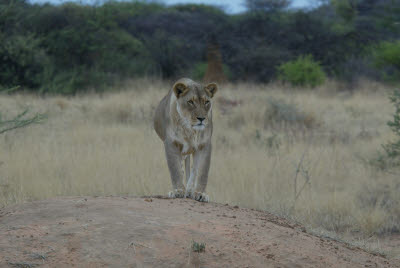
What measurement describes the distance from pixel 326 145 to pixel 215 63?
16.6 m

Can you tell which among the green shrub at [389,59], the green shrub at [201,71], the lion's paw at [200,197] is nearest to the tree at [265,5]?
the green shrub at [201,71]

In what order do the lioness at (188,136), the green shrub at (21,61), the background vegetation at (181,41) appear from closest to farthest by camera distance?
the lioness at (188,136) < the green shrub at (21,61) < the background vegetation at (181,41)

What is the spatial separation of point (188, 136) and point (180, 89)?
19.2 inches

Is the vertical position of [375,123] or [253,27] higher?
[253,27]

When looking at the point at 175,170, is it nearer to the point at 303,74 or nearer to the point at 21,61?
the point at 21,61

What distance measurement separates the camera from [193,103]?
5328 mm

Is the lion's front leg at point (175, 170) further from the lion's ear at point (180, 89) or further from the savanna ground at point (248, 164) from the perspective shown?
the savanna ground at point (248, 164)

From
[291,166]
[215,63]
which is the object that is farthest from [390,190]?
[215,63]

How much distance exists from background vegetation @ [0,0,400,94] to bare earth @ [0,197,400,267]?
63.1ft

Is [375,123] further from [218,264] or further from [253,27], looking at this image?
[253,27]

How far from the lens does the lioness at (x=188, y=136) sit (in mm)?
5363

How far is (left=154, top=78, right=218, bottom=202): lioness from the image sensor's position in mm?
5363

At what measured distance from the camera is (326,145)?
11586 millimetres

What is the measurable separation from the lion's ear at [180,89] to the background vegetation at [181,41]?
59.3ft
